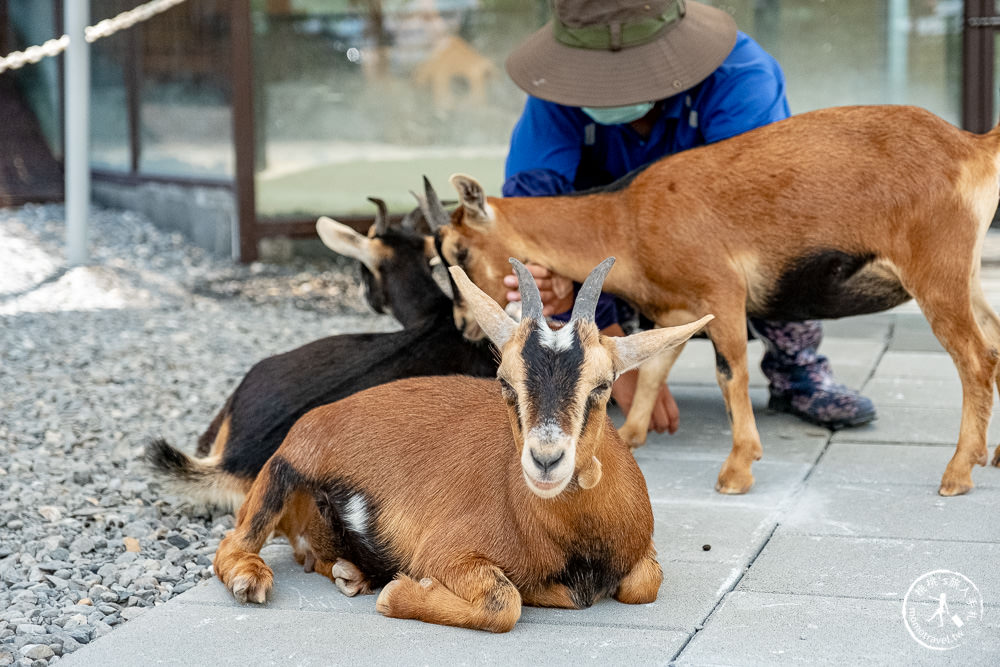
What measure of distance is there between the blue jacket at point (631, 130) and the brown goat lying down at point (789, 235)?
56 cm

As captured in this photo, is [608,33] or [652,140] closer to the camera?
[608,33]

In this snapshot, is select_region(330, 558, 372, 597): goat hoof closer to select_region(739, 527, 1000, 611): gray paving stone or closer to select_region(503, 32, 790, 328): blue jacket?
select_region(739, 527, 1000, 611): gray paving stone

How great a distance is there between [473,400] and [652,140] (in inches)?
77.5

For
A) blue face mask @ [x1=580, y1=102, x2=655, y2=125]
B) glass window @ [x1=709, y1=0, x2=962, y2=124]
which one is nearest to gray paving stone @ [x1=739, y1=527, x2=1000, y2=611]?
blue face mask @ [x1=580, y1=102, x2=655, y2=125]

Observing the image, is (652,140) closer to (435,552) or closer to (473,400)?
(473,400)

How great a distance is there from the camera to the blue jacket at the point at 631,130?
4.65 metres

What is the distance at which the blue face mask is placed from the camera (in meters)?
4.59

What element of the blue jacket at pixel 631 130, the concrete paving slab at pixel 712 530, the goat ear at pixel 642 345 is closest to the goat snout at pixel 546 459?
the goat ear at pixel 642 345

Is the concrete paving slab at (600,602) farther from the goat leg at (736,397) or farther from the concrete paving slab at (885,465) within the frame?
the concrete paving slab at (885,465)

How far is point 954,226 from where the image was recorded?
373cm

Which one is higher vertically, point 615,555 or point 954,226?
point 954,226

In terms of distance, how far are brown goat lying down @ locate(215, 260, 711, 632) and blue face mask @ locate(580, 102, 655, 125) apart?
162cm

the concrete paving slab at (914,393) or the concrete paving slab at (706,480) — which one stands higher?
the concrete paving slab at (706,480)

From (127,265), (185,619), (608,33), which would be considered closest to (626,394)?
(608,33)
